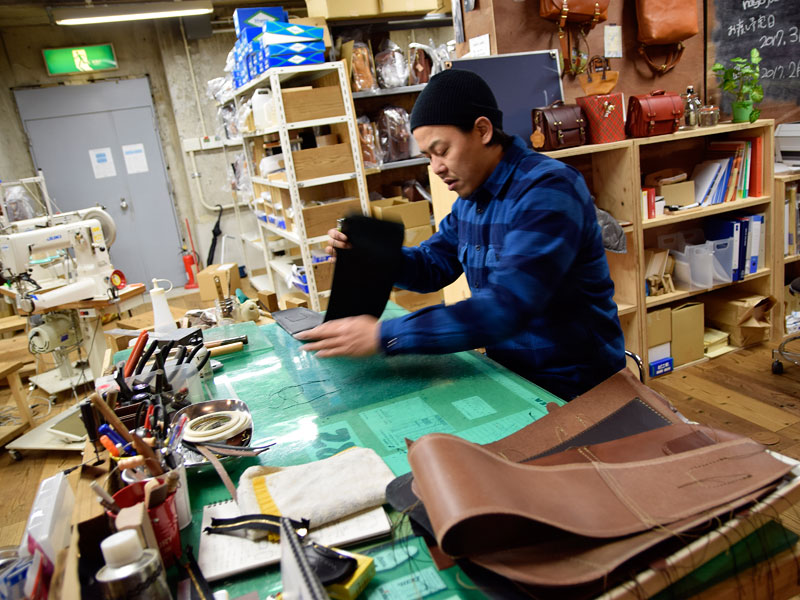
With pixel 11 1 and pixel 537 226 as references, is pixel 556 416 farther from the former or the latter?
pixel 11 1

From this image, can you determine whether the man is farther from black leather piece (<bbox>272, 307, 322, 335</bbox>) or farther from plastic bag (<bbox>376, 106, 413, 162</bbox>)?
plastic bag (<bbox>376, 106, 413, 162</bbox>)

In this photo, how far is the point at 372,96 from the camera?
363 cm

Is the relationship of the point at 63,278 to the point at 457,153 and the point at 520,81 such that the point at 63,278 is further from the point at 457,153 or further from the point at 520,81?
the point at 457,153

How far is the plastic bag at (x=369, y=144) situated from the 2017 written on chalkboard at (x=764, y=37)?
2.06 meters

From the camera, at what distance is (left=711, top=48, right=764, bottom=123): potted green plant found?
3184 mm

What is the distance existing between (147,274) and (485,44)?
219 inches

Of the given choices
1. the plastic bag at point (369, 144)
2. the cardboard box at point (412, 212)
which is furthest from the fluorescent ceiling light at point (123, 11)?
the cardboard box at point (412, 212)

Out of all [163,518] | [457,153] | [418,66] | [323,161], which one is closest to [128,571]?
[163,518]

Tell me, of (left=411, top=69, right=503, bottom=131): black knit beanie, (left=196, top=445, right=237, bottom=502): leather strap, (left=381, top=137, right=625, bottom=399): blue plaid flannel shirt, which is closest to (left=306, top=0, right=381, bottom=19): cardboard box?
(left=381, top=137, right=625, bottom=399): blue plaid flannel shirt

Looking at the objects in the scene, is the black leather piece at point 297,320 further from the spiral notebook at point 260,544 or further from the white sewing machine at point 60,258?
the white sewing machine at point 60,258

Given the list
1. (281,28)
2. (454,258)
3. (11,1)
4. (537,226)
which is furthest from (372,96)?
(11,1)

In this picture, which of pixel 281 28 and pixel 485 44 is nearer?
pixel 485 44

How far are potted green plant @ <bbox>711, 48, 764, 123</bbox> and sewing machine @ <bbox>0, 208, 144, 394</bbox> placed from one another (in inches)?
144

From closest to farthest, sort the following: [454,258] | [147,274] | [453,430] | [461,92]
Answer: [453,430]
[461,92]
[454,258]
[147,274]
